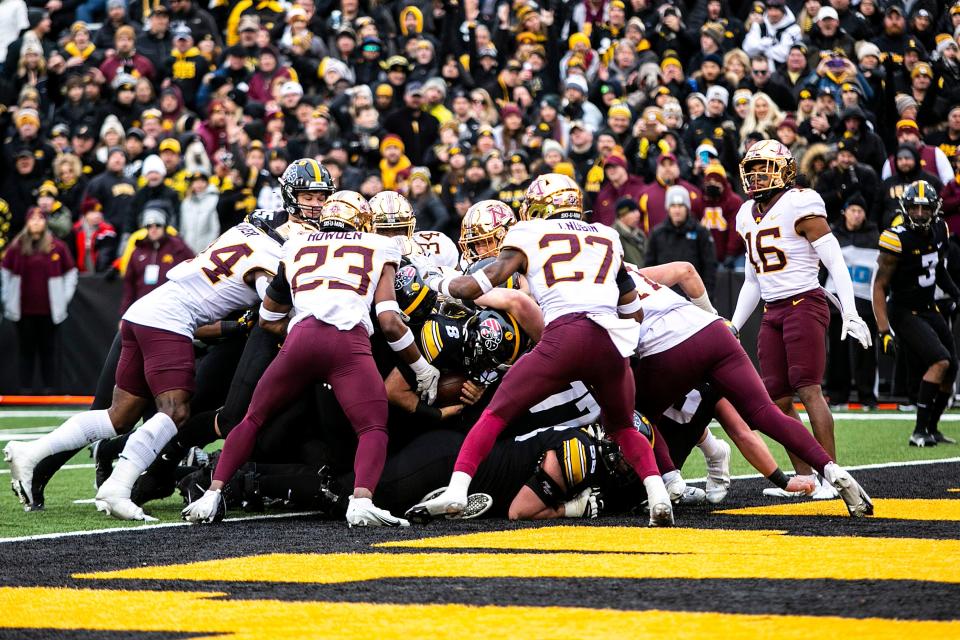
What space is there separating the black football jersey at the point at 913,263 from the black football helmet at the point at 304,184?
4.65 meters

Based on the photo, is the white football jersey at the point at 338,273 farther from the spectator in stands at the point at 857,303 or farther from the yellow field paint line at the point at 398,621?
the spectator in stands at the point at 857,303

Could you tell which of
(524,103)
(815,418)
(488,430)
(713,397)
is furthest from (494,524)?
(524,103)

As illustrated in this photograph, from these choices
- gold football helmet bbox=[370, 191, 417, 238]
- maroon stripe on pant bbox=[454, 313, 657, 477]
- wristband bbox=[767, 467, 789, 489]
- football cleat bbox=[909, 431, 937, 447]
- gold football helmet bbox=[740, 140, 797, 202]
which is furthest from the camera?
football cleat bbox=[909, 431, 937, 447]

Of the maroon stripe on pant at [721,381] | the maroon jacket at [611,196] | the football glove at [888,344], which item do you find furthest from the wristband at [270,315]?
the maroon jacket at [611,196]

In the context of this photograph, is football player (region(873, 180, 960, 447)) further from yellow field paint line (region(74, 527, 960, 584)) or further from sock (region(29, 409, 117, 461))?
sock (region(29, 409, 117, 461))

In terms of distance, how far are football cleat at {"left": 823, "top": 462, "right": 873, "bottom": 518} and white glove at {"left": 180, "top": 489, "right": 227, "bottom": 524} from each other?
2735 mm

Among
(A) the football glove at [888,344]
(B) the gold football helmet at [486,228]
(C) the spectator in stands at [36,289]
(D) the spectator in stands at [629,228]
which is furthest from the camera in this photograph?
(C) the spectator in stands at [36,289]

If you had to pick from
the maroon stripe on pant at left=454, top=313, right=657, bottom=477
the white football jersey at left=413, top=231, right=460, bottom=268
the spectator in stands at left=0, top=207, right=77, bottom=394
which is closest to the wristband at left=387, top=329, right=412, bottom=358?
the maroon stripe on pant at left=454, top=313, right=657, bottom=477

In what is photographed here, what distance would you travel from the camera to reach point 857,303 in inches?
560

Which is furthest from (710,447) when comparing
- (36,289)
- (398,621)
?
(36,289)

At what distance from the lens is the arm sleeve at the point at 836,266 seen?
813 centimetres

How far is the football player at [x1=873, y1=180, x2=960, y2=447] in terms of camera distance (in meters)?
10.9

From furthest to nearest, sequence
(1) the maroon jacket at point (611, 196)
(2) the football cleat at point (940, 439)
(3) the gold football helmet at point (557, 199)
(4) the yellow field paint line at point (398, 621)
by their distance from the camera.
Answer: (1) the maroon jacket at point (611, 196), (2) the football cleat at point (940, 439), (3) the gold football helmet at point (557, 199), (4) the yellow field paint line at point (398, 621)

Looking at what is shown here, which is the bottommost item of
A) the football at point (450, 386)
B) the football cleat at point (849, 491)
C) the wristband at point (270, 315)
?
the football cleat at point (849, 491)
